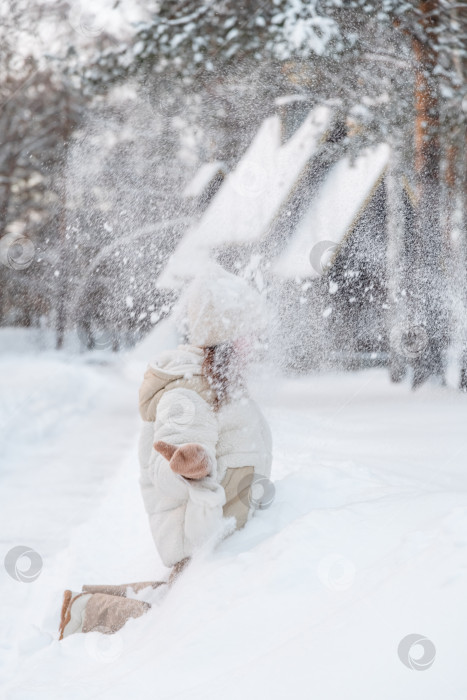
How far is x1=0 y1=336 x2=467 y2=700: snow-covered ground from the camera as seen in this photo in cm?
44

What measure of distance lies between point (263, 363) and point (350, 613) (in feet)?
1.67

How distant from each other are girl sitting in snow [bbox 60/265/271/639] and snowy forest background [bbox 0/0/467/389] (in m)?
0.42

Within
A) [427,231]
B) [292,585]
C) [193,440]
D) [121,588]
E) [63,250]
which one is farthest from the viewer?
[63,250]

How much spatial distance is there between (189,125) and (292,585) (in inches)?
77.2

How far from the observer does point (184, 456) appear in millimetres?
654

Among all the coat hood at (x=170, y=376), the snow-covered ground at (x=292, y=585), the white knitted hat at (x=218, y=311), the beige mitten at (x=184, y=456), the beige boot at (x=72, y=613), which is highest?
the white knitted hat at (x=218, y=311)

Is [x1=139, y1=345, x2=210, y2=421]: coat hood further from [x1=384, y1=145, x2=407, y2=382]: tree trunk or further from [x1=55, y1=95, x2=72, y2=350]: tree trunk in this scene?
[x1=55, y1=95, x2=72, y2=350]: tree trunk

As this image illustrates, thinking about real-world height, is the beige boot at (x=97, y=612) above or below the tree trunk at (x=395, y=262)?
below

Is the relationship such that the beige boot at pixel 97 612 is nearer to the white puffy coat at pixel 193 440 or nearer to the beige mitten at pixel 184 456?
the white puffy coat at pixel 193 440

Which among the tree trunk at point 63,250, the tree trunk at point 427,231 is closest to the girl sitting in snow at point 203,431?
the tree trunk at point 427,231

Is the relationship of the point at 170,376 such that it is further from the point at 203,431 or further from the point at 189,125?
the point at 189,125

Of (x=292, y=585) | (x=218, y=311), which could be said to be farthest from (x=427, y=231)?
(x=292, y=585)

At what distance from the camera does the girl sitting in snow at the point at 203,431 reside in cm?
75

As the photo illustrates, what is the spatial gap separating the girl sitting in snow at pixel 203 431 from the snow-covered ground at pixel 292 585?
44 millimetres
